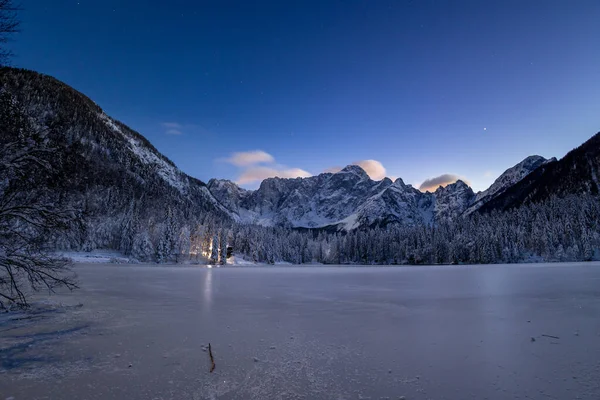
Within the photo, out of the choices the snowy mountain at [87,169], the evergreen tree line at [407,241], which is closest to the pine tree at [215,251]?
the evergreen tree line at [407,241]

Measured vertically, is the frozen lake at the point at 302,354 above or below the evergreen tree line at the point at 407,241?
below

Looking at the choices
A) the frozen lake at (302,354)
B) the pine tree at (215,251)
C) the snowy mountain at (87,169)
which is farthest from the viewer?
the pine tree at (215,251)

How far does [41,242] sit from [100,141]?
21640 cm

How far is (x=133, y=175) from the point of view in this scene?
7244 inches

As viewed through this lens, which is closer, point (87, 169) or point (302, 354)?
point (302, 354)

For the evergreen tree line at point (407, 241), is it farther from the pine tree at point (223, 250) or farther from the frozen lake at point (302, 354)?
the frozen lake at point (302, 354)

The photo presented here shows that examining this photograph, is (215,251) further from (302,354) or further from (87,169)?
(302,354)

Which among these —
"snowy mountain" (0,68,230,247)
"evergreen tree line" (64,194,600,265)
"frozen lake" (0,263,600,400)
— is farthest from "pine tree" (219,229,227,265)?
"frozen lake" (0,263,600,400)

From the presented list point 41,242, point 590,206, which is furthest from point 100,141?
point 590,206

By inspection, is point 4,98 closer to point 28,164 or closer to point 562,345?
point 28,164

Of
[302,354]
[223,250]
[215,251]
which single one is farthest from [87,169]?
[215,251]

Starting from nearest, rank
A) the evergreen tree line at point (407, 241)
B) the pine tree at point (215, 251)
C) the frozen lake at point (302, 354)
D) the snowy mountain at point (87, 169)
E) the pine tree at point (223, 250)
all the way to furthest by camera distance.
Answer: the frozen lake at point (302, 354), the snowy mountain at point (87, 169), the evergreen tree line at point (407, 241), the pine tree at point (223, 250), the pine tree at point (215, 251)

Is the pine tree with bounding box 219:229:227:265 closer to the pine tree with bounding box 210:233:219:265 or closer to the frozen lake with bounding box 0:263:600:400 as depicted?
the pine tree with bounding box 210:233:219:265

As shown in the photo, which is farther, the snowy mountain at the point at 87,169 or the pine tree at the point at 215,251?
the pine tree at the point at 215,251
